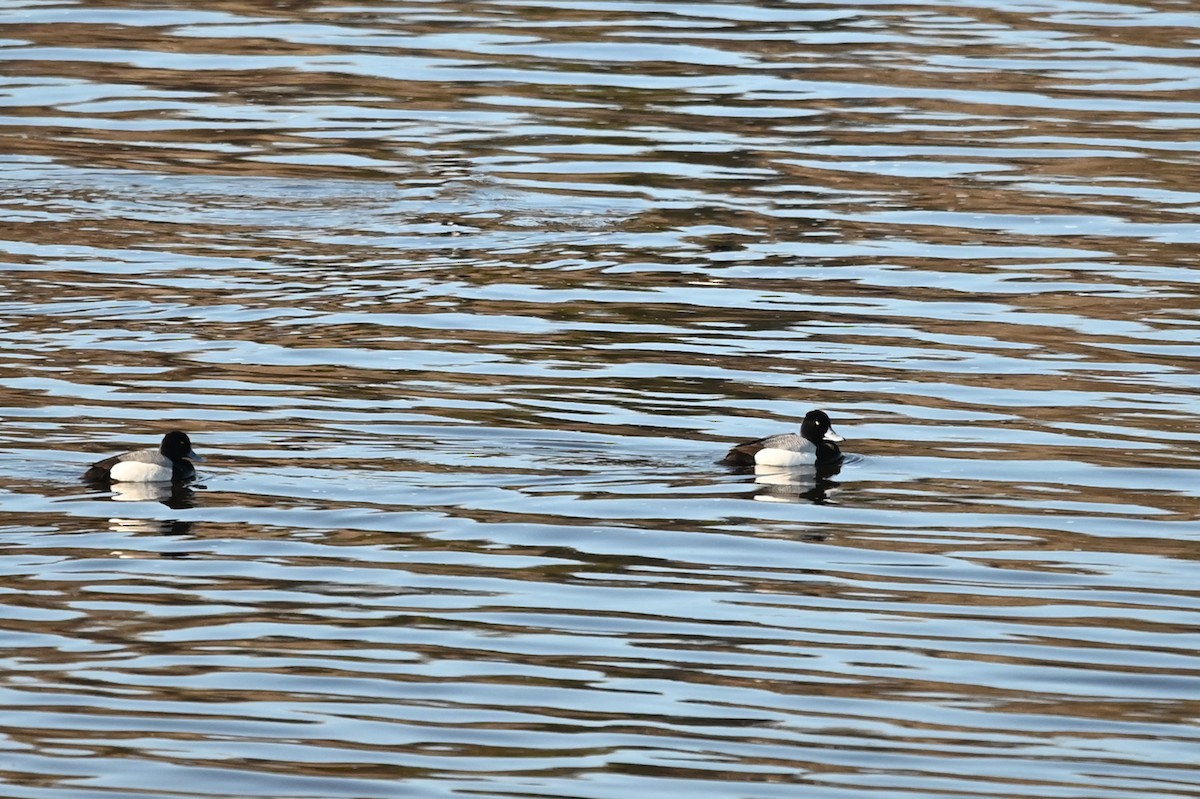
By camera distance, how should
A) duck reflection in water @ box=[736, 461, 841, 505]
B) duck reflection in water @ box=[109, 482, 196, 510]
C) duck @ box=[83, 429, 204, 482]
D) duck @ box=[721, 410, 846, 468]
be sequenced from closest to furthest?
duck reflection in water @ box=[109, 482, 196, 510] < duck @ box=[83, 429, 204, 482] < duck reflection in water @ box=[736, 461, 841, 505] < duck @ box=[721, 410, 846, 468]

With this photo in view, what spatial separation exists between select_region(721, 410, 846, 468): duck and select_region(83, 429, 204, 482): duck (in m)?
3.04

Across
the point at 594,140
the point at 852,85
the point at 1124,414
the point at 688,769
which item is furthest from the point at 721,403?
the point at 852,85

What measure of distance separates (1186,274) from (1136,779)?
32.9 ft

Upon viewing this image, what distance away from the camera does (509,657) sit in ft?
31.6

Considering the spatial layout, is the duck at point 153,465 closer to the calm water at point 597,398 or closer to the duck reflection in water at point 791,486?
the calm water at point 597,398

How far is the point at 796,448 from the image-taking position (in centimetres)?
1270

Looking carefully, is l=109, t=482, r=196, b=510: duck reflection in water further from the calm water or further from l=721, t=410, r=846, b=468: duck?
l=721, t=410, r=846, b=468: duck

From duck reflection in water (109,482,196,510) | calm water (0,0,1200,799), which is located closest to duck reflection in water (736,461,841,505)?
calm water (0,0,1200,799)

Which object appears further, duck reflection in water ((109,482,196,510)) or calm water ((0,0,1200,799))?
duck reflection in water ((109,482,196,510))

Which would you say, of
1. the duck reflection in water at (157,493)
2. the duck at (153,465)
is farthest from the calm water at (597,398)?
the duck at (153,465)

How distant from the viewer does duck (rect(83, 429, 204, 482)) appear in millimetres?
12102

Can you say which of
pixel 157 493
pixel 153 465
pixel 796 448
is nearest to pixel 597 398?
pixel 796 448

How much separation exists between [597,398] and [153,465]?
3.35 m

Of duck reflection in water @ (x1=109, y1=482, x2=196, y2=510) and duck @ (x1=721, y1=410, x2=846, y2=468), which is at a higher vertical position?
duck @ (x1=721, y1=410, x2=846, y2=468)
